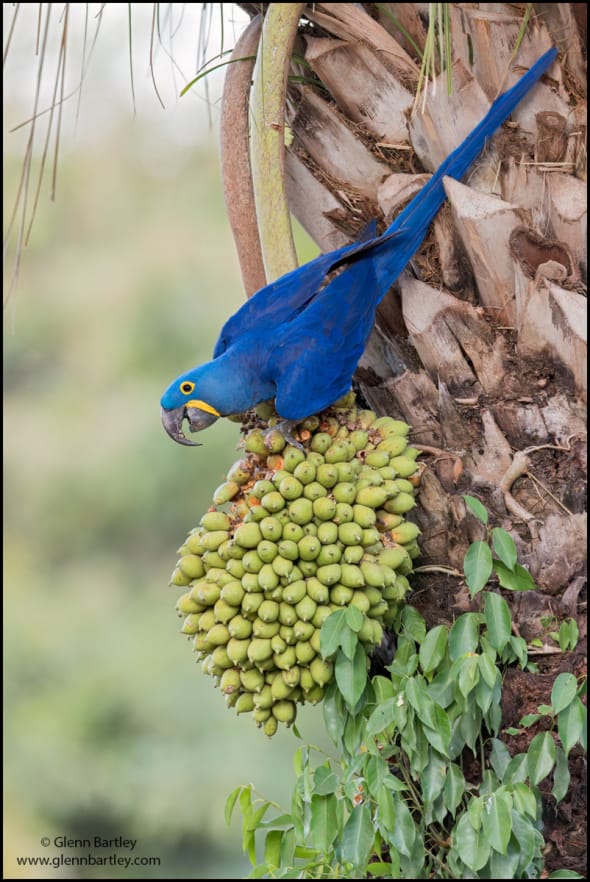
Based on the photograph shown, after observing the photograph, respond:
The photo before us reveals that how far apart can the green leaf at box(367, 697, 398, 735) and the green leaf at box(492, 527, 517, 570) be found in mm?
219

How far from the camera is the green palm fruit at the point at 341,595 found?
3.52ft

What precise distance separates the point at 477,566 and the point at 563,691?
0.17 metres

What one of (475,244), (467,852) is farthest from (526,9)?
(467,852)

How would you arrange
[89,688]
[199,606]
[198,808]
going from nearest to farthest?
1. [199,606]
2. [198,808]
3. [89,688]

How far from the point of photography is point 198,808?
381cm

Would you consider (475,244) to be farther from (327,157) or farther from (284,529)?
(284,529)

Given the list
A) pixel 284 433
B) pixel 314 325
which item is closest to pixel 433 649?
pixel 284 433

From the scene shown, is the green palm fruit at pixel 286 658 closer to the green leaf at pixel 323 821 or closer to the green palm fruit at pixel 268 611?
the green palm fruit at pixel 268 611

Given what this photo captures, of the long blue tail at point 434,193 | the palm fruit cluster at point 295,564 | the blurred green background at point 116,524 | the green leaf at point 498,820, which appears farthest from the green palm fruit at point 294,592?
the blurred green background at point 116,524

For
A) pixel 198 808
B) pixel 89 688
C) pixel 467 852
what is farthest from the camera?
pixel 89 688

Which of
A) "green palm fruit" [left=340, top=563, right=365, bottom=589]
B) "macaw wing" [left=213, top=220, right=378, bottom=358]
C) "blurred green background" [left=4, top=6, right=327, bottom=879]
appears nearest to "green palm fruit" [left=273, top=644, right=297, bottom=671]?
"green palm fruit" [left=340, top=563, right=365, bottom=589]

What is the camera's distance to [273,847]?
122cm

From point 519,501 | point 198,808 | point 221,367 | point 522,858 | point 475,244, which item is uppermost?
point 475,244

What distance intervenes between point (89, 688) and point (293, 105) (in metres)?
3.45
